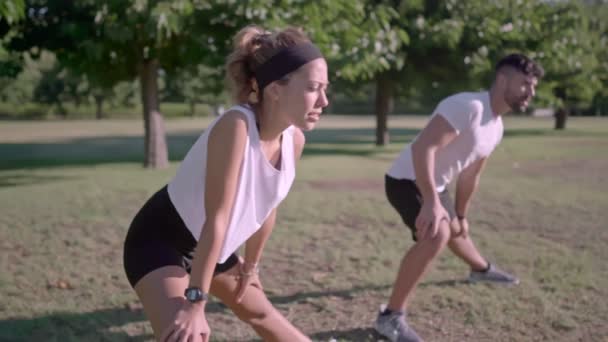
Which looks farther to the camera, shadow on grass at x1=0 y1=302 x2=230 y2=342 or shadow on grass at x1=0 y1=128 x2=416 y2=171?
shadow on grass at x1=0 y1=128 x2=416 y2=171

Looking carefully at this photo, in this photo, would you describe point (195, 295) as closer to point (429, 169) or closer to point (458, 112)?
point (429, 169)

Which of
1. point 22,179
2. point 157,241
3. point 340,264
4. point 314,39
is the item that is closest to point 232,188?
point 157,241

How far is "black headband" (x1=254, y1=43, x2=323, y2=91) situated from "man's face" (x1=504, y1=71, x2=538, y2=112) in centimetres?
223

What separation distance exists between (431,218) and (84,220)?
593 centimetres

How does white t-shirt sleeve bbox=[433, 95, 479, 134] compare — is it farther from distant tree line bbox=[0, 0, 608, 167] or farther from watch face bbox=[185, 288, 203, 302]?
distant tree line bbox=[0, 0, 608, 167]

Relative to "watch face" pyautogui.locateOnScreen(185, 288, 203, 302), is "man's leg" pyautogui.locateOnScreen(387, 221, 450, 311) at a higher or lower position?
lower

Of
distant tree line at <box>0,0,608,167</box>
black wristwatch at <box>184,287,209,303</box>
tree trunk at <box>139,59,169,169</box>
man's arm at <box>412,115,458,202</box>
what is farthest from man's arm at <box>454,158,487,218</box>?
tree trunk at <box>139,59,169,169</box>

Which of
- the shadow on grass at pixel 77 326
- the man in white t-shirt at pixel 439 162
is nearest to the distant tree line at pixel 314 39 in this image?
the shadow on grass at pixel 77 326

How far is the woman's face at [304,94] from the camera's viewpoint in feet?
7.80

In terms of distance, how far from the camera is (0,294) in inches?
197

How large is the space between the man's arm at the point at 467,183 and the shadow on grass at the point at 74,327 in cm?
264

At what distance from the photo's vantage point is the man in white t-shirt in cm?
384

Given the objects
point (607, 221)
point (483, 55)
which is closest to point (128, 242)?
Answer: point (607, 221)

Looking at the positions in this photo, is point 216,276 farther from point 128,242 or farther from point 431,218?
point 431,218
